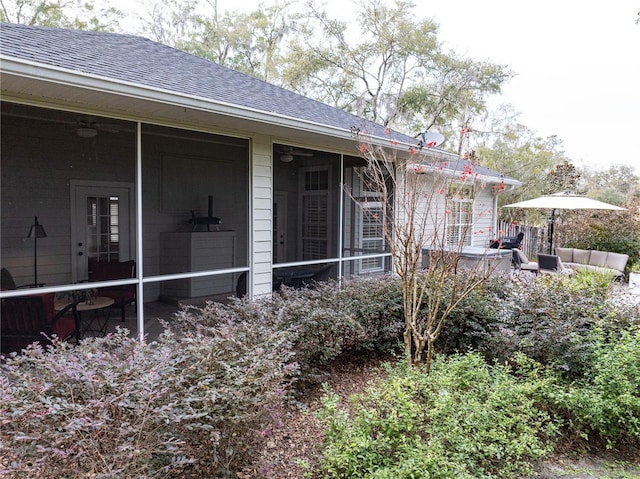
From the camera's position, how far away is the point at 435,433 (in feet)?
8.95

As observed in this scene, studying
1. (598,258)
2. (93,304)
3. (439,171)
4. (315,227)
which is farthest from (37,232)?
(598,258)

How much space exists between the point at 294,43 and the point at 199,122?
19.0 metres

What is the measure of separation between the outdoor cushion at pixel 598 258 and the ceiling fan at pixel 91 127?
11932 mm

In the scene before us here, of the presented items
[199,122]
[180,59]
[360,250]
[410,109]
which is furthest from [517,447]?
[410,109]

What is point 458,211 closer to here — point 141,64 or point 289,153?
point 289,153

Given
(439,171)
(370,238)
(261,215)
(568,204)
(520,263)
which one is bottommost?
(520,263)

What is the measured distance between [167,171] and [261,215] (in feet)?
11.0

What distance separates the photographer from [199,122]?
15.5 ft

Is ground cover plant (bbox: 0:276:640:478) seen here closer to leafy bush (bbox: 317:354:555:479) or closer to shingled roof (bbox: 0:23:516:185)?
leafy bush (bbox: 317:354:555:479)

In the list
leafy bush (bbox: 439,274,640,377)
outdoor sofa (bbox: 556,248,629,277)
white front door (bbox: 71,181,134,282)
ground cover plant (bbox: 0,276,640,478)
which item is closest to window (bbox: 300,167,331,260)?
ground cover plant (bbox: 0,276,640,478)

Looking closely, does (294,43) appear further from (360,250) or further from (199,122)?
(199,122)

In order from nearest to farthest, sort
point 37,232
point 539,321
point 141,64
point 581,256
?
1. point 539,321
2. point 141,64
3. point 37,232
4. point 581,256

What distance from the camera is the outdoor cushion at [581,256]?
38.0ft

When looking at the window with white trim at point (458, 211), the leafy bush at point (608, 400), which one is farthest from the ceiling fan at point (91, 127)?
the leafy bush at point (608, 400)
